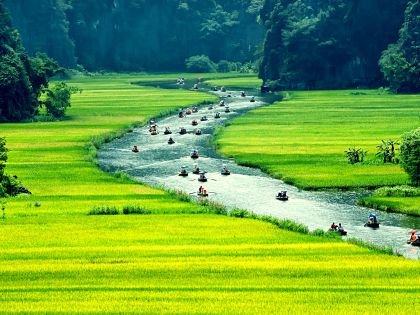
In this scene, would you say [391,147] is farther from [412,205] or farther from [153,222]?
[153,222]

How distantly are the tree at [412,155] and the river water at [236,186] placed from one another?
3.48 metres

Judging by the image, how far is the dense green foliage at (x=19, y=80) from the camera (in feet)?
330

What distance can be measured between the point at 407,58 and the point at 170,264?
10459 centimetres

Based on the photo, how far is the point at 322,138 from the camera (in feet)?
266

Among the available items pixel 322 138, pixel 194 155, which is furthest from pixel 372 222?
pixel 322 138

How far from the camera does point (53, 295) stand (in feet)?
106

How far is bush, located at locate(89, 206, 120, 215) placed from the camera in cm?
4806

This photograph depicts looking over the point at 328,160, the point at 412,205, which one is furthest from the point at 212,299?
the point at 328,160

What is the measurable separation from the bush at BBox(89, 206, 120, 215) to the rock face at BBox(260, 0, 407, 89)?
105163 mm

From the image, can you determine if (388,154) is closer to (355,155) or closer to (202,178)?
(355,155)

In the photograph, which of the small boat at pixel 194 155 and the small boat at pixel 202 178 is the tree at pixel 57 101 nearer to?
the small boat at pixel 194 155

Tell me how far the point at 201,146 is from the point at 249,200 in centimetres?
2737

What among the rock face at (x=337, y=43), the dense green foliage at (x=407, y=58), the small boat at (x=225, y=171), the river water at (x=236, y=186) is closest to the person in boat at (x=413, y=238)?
the river water at (x=236, y=186)

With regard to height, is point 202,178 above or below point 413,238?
below
